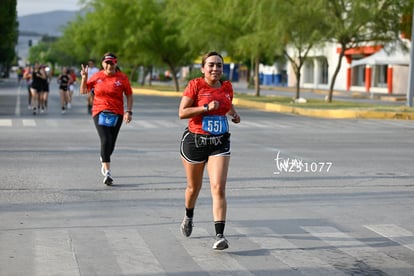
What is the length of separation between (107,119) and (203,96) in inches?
168

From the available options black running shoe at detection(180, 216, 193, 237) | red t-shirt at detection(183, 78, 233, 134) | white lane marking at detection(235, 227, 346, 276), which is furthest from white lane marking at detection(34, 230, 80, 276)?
white lane marking at detection(235, 227, 346, 276)

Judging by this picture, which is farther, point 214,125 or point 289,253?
point 214,125

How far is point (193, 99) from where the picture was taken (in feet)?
26.7

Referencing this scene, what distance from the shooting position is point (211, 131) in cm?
805

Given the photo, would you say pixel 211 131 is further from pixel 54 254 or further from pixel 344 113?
pixel 344 113

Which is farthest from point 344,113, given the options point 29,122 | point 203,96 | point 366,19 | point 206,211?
point 203,96

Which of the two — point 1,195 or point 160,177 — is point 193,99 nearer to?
point 1,195

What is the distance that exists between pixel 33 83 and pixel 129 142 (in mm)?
11085

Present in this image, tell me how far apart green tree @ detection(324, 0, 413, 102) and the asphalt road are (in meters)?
17.9

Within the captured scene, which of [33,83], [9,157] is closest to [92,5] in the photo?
[33,83]

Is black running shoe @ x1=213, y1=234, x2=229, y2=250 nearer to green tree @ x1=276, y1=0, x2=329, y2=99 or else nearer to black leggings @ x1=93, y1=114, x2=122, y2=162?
black leggings @ x1=93, y1=114, x2=122, y2=162

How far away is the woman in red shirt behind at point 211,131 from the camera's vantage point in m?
7.94

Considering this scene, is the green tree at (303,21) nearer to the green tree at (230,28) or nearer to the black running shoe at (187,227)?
the green tree at (230,28)
